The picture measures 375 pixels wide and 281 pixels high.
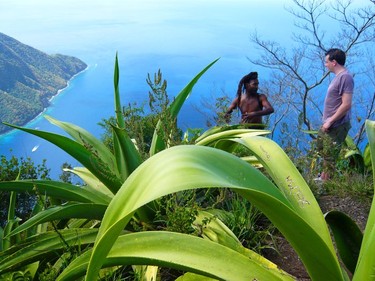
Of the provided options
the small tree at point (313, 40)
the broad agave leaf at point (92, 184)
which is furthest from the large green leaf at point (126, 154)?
the small tree at point (313, 40)

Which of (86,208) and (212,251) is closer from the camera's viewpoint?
(212,251)

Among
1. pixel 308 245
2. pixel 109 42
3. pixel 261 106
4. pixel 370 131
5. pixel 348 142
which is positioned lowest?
pixel 109 42

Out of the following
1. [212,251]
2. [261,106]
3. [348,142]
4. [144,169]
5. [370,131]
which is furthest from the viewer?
[348,142]

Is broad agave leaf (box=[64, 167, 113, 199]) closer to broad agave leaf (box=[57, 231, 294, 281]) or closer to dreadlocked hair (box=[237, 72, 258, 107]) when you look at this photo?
broad agave leaf (box=[57, 231, 294, 281])

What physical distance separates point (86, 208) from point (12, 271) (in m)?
0.33

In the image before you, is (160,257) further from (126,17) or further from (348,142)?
(126,17)

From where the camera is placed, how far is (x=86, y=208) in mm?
1707

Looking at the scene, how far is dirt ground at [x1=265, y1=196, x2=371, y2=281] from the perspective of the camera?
5.47 feet

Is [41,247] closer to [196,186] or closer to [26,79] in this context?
[196,186]

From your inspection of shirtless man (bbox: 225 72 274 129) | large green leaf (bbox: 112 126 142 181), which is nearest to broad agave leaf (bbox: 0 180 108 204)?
large green leaf (bbox: 112 126 142 181)

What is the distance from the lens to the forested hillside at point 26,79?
28.2 metres

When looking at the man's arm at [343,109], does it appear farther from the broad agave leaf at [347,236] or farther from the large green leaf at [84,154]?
the broad agave leaf at [347,236]

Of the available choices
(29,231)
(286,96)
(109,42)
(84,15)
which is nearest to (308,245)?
(29,231)

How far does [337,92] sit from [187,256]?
2891mm
